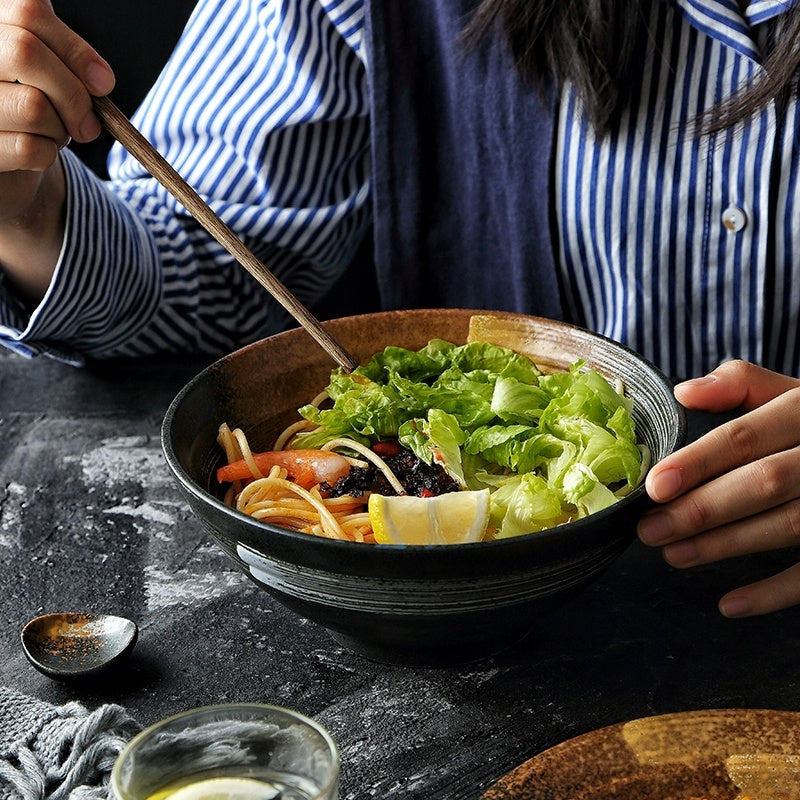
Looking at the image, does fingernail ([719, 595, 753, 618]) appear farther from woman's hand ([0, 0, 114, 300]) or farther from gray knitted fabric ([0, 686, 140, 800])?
woman's hand ([0, 0, 114, 300])

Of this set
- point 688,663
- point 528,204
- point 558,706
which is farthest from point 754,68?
point 558,706

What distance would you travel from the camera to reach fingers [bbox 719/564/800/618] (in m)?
1.18

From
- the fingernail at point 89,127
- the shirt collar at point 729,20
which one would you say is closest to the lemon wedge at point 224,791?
the fingernail at point 89,127

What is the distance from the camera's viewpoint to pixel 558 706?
42.2 inches

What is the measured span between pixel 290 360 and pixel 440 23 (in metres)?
0.86

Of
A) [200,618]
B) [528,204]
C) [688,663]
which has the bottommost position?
[688,663]

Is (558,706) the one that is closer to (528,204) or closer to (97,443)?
(97,443)

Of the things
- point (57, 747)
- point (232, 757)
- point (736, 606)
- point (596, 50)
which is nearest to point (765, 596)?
point (736, 606)

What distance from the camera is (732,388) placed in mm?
1274

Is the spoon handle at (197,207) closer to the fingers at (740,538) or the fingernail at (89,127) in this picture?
the fingernail at (89,127)

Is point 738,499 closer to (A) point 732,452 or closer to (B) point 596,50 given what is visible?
(A) point 732,452

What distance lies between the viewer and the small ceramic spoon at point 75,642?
1111 millimetres

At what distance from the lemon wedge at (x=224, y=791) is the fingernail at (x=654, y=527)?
0.48 metres

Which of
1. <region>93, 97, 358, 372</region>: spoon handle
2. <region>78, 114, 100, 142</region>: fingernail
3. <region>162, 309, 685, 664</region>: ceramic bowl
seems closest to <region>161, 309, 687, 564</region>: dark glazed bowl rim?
<region>162, 309, 685, 664</region>: ceramic bowl
